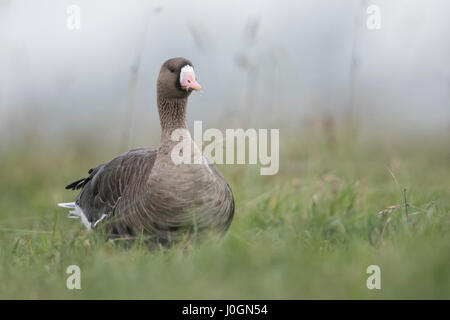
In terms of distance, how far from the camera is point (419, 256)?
3.42 meters

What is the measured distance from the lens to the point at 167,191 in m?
4.47

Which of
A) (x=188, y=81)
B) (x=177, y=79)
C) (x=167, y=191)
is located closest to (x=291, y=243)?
(x=167, y=191)

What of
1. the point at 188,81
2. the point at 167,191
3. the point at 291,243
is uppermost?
the point at 188,81

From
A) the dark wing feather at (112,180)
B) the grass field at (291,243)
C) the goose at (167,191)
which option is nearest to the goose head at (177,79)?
the goose at (167,191)

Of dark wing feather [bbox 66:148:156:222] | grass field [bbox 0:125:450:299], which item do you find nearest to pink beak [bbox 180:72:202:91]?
dark wing feather [bbox 66:148:156:222]

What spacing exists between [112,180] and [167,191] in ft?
2.93

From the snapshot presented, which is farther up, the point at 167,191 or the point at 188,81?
the point at 188,81

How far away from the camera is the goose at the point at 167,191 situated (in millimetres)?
4434

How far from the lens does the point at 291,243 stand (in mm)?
4254

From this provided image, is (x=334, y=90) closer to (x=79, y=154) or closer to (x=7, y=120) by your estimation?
(x=79, y=154)

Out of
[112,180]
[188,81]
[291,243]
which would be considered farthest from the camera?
[112,180]

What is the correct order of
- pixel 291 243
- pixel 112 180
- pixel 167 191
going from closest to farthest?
1. pixel 291 243
2. pixel 167 191
3. pixel 112 180

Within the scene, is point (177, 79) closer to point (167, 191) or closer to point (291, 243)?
point (167, 191)

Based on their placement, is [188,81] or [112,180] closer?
[188,81]
